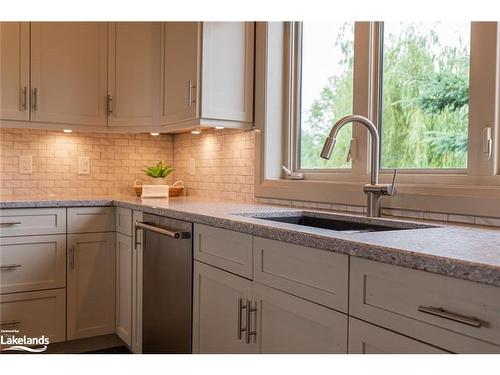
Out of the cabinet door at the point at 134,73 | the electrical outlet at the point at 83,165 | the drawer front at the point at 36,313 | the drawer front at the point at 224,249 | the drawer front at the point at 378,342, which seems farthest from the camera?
the electrical outlet at the point at 83,165

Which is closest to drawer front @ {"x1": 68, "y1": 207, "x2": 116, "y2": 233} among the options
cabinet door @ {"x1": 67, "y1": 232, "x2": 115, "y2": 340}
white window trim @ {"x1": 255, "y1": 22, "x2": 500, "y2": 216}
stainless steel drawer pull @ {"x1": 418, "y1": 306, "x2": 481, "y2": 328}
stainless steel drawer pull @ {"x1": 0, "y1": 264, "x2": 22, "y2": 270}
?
cabinet door @ {"x1": 67, "y1": 232, "x2": 115, "y2": 340}

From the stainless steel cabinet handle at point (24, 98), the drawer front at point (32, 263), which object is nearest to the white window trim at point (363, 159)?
the drawer front at point (32, 263)

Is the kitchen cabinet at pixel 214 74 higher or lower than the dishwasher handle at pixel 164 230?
higher

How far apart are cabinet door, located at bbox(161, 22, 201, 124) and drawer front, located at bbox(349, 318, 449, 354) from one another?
1802 millimetres

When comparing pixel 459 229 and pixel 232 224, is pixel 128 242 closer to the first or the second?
pixel 232 224

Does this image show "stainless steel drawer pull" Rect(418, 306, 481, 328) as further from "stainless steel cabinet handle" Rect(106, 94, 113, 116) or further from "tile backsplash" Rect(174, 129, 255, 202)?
"stainless steel cabinet handle" Rect(106, 94, 113, 116)

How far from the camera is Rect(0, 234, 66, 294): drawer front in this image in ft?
9.01

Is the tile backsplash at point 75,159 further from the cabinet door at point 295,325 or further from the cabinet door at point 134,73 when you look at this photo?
the cabinet door at point 295,325

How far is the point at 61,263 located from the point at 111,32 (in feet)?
→ 5.13

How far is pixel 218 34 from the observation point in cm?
284

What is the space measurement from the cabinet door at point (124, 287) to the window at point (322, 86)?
109cm

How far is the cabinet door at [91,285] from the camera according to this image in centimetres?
292
